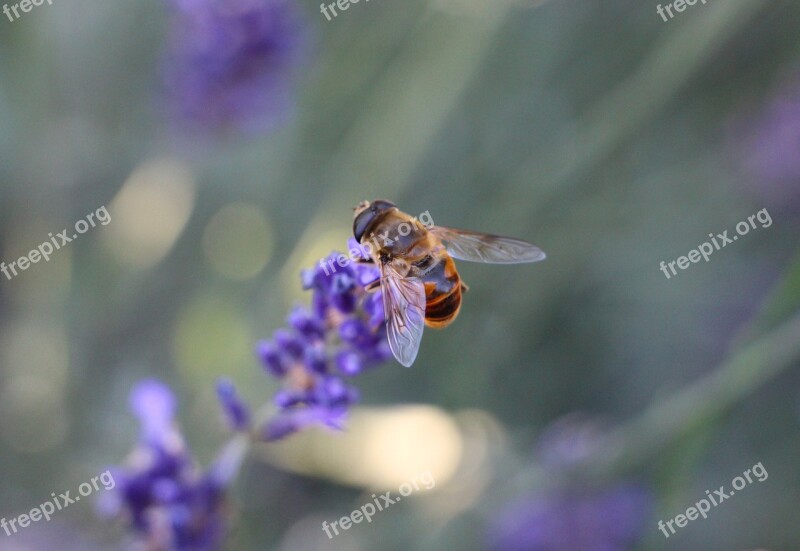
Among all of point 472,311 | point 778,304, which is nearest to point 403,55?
point 472,311

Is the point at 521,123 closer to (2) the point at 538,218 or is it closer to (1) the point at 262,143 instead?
(2) the point at 538,218

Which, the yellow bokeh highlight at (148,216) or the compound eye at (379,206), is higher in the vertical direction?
the yellow bokeh highlight at (148,216)

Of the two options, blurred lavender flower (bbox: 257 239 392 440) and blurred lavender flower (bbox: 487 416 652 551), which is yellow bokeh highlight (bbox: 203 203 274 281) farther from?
blurred lavender flower (bbox: 257 239 392 440)
